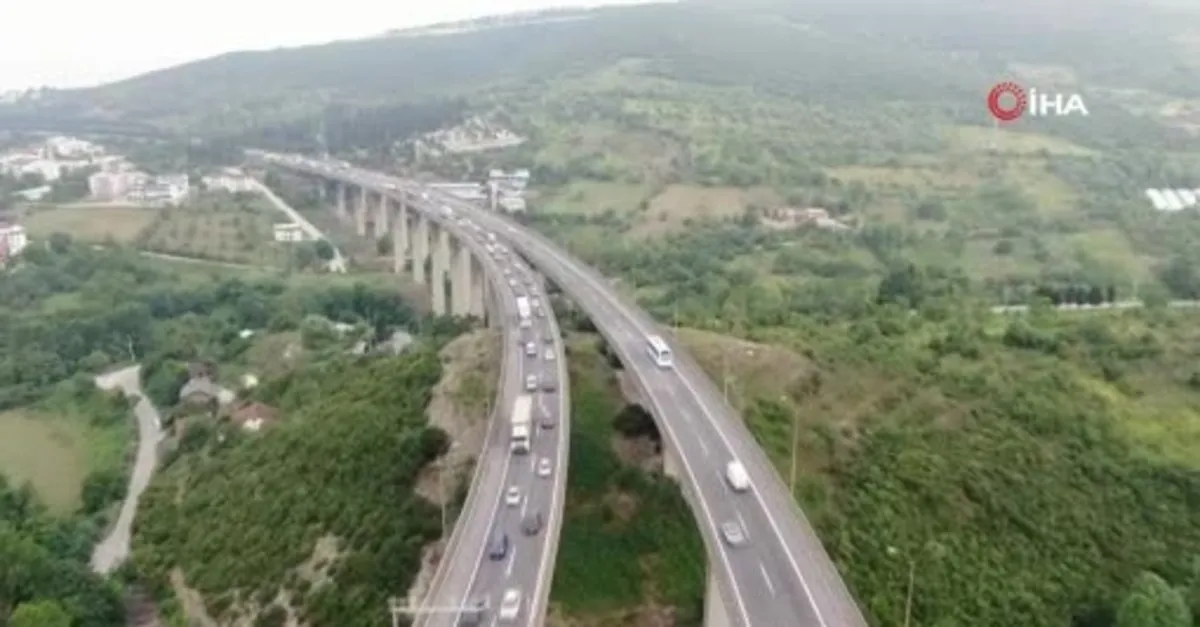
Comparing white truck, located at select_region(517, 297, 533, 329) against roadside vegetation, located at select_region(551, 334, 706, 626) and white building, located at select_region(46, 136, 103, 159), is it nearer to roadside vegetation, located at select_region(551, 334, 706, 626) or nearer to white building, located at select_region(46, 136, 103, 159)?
roadside vegetation, located at select_region(551, 334, 706, 626)

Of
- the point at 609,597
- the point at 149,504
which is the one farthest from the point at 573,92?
the point at 609,597

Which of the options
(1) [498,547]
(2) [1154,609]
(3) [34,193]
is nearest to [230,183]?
(3) [34,193]

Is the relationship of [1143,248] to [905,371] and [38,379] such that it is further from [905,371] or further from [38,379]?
[38,379]

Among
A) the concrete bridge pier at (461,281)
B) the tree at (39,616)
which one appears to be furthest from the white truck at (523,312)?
the tree at (39,616)

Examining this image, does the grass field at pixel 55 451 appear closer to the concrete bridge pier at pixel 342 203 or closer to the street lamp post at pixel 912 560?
the street lamp post at pixel 912 560

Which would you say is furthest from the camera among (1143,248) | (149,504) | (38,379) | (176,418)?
(1143,248)

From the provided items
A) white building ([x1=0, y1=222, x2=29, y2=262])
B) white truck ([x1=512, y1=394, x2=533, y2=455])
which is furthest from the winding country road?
white building ([x1=0, y1=222, x2=29, y2=262])
